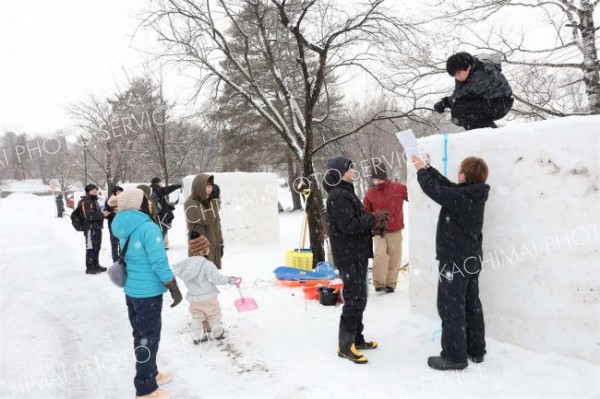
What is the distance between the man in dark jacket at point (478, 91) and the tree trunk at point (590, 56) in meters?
6.63

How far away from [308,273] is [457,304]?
11.0ft

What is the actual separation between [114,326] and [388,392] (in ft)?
12.8

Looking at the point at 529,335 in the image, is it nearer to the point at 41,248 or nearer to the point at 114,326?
the point at 114,326

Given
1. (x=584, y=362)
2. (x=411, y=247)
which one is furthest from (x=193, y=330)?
(x=584, y=362)

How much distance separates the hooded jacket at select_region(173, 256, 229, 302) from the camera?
15.1ft

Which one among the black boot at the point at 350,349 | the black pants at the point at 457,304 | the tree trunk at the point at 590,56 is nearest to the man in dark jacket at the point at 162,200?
the black boot at the point at 350,349

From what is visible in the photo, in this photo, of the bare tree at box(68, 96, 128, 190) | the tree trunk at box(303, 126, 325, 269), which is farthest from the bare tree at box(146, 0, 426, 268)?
the bare tree at box(68, 96, 128, 190)

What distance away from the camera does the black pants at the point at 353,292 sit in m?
3.91

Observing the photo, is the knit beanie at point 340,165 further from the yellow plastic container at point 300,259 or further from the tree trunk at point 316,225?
the yellow plastic container at point 300,259

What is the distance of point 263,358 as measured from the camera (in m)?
4.22

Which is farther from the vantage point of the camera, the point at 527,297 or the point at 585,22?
the point at 585,22

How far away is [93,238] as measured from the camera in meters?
8.98

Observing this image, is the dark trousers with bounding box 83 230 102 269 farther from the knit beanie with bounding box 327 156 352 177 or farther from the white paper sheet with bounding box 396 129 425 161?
the white paper sheet with bounding box 396 129 425 161

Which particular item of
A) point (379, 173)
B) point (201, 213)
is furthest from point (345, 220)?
point (379, 173)
